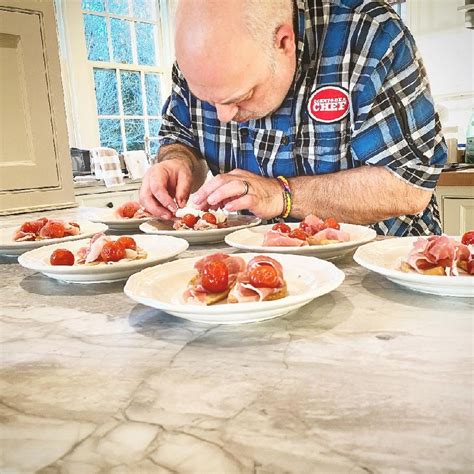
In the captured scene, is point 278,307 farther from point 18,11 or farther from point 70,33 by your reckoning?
point 70,33

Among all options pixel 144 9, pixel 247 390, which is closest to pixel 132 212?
pixel 247 390

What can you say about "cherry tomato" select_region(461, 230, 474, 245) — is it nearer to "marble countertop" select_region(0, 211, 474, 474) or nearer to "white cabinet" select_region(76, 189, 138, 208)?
"marble countertop" select_region(0, 211, 474, 474)

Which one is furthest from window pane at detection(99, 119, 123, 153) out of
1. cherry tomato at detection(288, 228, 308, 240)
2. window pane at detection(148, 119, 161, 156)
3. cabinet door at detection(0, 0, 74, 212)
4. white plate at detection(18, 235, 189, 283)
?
cherry tomato at detection(288, 228, 308, 240)

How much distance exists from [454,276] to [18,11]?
2670 millimetres

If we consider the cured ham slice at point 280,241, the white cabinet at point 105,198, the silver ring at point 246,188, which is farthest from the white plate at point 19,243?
the white cabinet at point 105,198

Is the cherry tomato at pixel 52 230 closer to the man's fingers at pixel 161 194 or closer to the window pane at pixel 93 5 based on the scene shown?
the man's fingers at pixel 161 194

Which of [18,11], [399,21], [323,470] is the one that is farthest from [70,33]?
[323,470]

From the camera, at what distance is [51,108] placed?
9.32 ft

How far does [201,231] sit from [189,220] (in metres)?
0.09

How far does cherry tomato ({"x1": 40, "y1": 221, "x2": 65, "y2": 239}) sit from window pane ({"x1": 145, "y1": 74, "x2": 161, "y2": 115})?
4.92 meters

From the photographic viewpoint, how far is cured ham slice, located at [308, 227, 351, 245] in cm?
122

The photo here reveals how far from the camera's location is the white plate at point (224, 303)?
0.75m

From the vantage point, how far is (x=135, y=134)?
605 cm

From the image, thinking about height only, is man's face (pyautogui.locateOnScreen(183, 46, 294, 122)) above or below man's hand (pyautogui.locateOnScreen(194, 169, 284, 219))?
above
